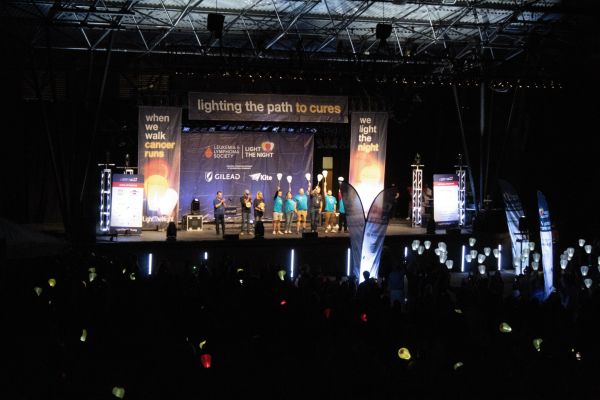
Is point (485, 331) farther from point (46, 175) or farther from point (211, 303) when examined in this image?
point (46, 175)

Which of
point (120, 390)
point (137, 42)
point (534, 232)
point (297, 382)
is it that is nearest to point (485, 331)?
point (297, 382)

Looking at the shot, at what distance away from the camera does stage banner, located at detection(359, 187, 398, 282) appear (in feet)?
36.9

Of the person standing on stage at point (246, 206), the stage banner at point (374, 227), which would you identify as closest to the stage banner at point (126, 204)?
the person standing on stage at point (246, 206)

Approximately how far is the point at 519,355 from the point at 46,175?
17.2 meters

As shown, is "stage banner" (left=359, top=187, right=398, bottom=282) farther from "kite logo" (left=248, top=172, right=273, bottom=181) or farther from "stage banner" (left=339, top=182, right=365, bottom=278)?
"kite logo" (left=248, top=172, right=273, bottom=181)

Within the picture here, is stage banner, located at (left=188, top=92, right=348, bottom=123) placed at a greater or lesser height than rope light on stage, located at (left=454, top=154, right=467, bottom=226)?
greater

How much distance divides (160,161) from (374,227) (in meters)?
8.39

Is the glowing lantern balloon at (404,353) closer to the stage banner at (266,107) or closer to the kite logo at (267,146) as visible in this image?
the stage banner at (266,107)

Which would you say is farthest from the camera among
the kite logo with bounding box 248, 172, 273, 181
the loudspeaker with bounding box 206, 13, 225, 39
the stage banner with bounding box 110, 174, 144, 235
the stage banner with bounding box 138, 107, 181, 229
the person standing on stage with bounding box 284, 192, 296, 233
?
the kite logo with bounding box 248, 172, 273, 181

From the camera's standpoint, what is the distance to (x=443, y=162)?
884 inches

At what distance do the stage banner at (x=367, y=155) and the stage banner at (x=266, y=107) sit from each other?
2.25 feet

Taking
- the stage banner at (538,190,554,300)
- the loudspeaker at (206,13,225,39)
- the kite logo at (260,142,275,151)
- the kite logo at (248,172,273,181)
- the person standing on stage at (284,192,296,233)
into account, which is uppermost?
the loudspeaker at (206,13,225,39)

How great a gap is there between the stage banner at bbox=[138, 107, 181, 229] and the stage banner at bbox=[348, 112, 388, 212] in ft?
17.6

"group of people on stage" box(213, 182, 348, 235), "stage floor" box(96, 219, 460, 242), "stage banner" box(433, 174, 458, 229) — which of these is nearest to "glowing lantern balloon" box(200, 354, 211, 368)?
"stage floor" box(96, 219, 460, 242)
